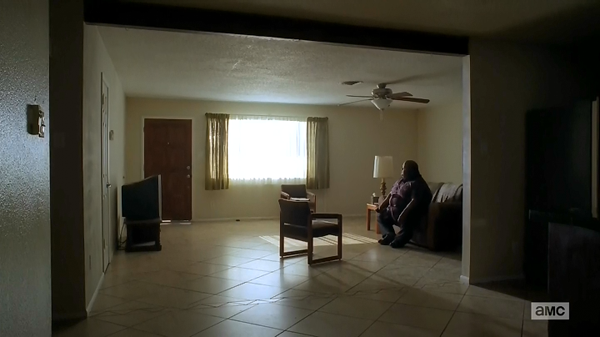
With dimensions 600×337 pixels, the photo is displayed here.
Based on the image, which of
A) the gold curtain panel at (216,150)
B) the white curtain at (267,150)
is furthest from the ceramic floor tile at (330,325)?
the white curtain at (267,150)

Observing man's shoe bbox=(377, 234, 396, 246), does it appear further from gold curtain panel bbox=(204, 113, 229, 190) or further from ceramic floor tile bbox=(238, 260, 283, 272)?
gold curtain panel bbox=(204, 113, 229, 190)

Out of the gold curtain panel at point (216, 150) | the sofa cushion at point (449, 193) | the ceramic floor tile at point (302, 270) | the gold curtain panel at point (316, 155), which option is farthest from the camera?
the gold curtain panel at point (316, 155)

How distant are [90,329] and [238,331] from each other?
994 millimetres

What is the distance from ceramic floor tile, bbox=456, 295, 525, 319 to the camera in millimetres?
3303

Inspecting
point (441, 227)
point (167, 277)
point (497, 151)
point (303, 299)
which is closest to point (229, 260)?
point (167, 277)

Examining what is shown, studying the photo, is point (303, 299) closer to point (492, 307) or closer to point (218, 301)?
point (218, 301)

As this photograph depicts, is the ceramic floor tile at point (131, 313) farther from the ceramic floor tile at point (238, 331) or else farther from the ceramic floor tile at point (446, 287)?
the ceramic floor tile at point (446, 287)

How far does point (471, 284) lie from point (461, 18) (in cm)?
234

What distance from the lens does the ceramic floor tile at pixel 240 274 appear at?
4.27 meters

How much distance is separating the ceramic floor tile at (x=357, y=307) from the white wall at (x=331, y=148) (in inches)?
196

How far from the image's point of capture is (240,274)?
174 inches

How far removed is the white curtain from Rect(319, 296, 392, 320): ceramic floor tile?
5001mm

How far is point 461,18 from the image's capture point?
350 cm

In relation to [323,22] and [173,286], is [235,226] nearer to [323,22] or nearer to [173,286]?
[173,286]
